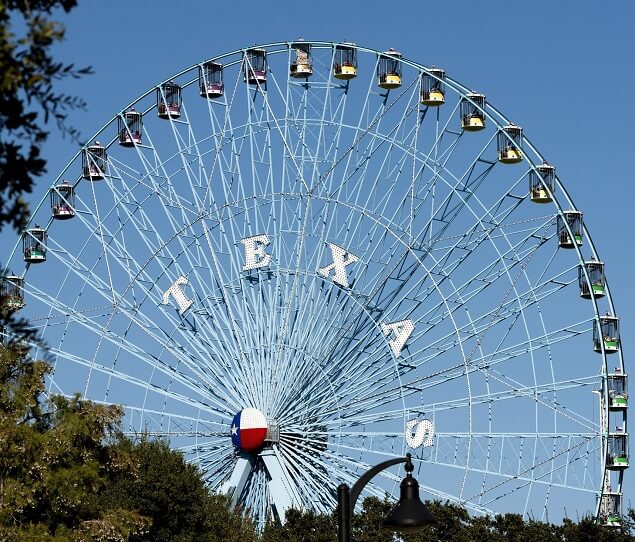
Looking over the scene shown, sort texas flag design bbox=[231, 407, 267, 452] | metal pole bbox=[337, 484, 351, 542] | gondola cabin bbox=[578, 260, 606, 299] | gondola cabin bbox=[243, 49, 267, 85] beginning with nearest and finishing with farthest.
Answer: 1. metal pole bbox=[337, 484, 351, 542]
2. texas flag design bbox=[231, 407, 267, 452]
3. gondola cabin bbox=[578, 260, 606, 299]
4. gondola cabin bbox=[243, 49, 267, 85]

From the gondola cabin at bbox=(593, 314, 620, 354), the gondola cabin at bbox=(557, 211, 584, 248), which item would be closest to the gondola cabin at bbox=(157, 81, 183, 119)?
the gondola cabin at bbox=(557, 211, 584, 248)

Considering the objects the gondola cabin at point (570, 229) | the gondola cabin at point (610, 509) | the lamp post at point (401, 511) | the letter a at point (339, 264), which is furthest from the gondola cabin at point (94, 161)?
the lamp post at point (401, 511)

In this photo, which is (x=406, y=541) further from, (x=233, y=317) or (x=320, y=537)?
(x=233, y=317)

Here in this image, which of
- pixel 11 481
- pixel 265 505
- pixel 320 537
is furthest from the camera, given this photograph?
pixel 265 505

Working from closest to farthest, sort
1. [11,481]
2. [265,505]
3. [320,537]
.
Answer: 1. [11,481]
2. [320,537]
3. [265,505]

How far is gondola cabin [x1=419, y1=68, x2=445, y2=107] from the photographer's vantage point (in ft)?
203

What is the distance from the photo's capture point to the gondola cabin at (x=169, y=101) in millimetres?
65500

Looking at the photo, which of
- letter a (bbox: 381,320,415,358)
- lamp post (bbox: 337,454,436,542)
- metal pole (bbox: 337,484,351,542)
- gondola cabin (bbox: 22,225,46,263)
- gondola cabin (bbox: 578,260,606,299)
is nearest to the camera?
lamp post (bbox: 337,454,436,542)

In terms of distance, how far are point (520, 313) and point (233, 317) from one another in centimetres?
986

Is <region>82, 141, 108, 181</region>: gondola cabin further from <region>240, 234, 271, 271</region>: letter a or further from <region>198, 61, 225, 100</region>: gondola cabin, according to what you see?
<region>240, 234, 271, 271</region>: letter a

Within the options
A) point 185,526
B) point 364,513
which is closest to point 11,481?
point 185,526

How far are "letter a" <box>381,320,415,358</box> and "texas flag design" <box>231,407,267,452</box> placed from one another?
506cm

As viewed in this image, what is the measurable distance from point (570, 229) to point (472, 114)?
5.43 metres

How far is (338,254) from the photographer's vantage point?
58.5 metres
